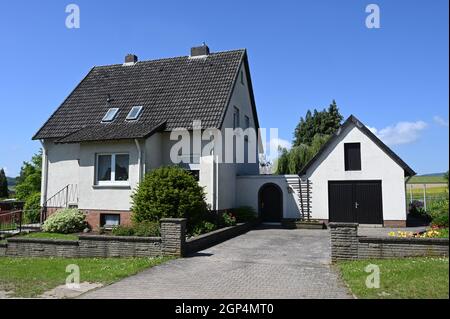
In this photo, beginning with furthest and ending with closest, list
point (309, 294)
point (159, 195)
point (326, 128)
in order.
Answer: point (326, 128)
point (159, 195)
point (309, 294)

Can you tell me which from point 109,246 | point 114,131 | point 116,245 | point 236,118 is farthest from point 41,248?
point 236,118

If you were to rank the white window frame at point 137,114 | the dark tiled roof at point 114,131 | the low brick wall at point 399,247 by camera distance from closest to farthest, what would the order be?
the low brick wall at point 399,247 → the dark tiled roof at point 114,131 → the white window frame at point 137,114

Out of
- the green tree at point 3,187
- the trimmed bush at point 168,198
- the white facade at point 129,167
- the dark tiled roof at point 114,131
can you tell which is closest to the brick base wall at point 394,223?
the white facade at point 129,167

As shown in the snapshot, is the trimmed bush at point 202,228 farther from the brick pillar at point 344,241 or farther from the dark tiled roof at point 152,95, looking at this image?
the brick pillar at point 344,241

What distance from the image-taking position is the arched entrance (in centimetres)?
2177

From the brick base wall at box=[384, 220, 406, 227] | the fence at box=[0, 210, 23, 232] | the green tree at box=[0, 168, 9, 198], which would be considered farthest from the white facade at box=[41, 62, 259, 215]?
the green tree at box=[0, 168, 9, 198]

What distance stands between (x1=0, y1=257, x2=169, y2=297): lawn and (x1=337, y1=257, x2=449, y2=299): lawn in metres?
5.18

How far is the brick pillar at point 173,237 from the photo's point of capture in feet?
37.3

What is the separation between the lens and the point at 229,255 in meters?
12.0

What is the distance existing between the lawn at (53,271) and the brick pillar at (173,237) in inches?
13.4

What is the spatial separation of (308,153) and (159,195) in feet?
67.6

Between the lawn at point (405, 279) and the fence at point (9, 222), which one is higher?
the fence at point (9, 222)
